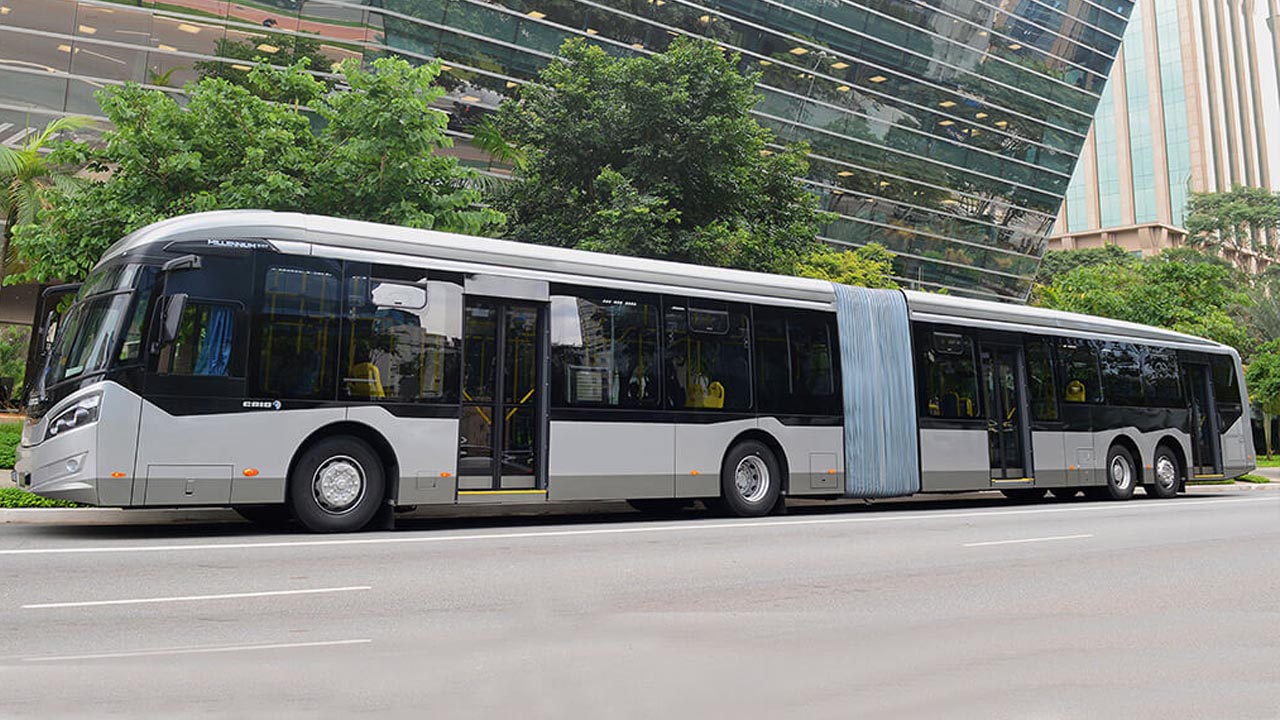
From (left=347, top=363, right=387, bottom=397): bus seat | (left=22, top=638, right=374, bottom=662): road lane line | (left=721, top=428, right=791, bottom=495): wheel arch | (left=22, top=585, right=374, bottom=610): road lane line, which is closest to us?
(left=22, top=638, right=374, bottom=662): road lane line

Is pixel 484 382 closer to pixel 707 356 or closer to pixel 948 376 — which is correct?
pixel 707 356

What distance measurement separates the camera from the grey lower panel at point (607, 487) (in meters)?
11.9

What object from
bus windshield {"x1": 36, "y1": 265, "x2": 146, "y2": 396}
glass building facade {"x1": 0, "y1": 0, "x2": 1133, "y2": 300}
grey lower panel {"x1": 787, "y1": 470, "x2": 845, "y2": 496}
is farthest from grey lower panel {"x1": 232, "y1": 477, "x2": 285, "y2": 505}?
glass building facade {"x1": 0, "y1": 0, "x2": 1133, "y2": 300}

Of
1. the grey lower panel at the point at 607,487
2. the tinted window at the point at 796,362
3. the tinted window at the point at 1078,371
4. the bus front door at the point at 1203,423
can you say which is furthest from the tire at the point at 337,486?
the bus front door at the point at 1203,423

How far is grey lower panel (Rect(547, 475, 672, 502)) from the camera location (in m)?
11.9

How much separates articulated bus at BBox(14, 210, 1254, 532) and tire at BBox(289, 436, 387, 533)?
1.0 inches

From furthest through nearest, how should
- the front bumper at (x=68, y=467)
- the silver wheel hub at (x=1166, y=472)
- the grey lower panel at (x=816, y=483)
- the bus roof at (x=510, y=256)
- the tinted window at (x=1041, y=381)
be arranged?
the silver wheel hub at (x=1166, y=472) < the tinted window at (x=1041, y=381) < the grey lower panel at (x=816, y=483) < the bus roof at (x=510, y=256) < the front bumper at (x=68, y=467)

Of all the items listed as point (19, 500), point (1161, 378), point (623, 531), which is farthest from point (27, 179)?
point (1161, 378)

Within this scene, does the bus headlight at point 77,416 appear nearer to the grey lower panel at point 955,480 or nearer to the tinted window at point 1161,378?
the grey lower panel at point 955,480

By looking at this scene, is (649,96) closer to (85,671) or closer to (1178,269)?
(85,671)

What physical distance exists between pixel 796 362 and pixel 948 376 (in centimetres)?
332

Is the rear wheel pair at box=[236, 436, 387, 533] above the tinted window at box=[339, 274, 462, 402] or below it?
below

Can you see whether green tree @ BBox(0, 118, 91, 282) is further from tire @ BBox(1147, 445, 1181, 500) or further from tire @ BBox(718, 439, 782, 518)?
tire @ BBox(1147, 445, 1181, 500)

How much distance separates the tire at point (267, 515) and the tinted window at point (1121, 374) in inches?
578
